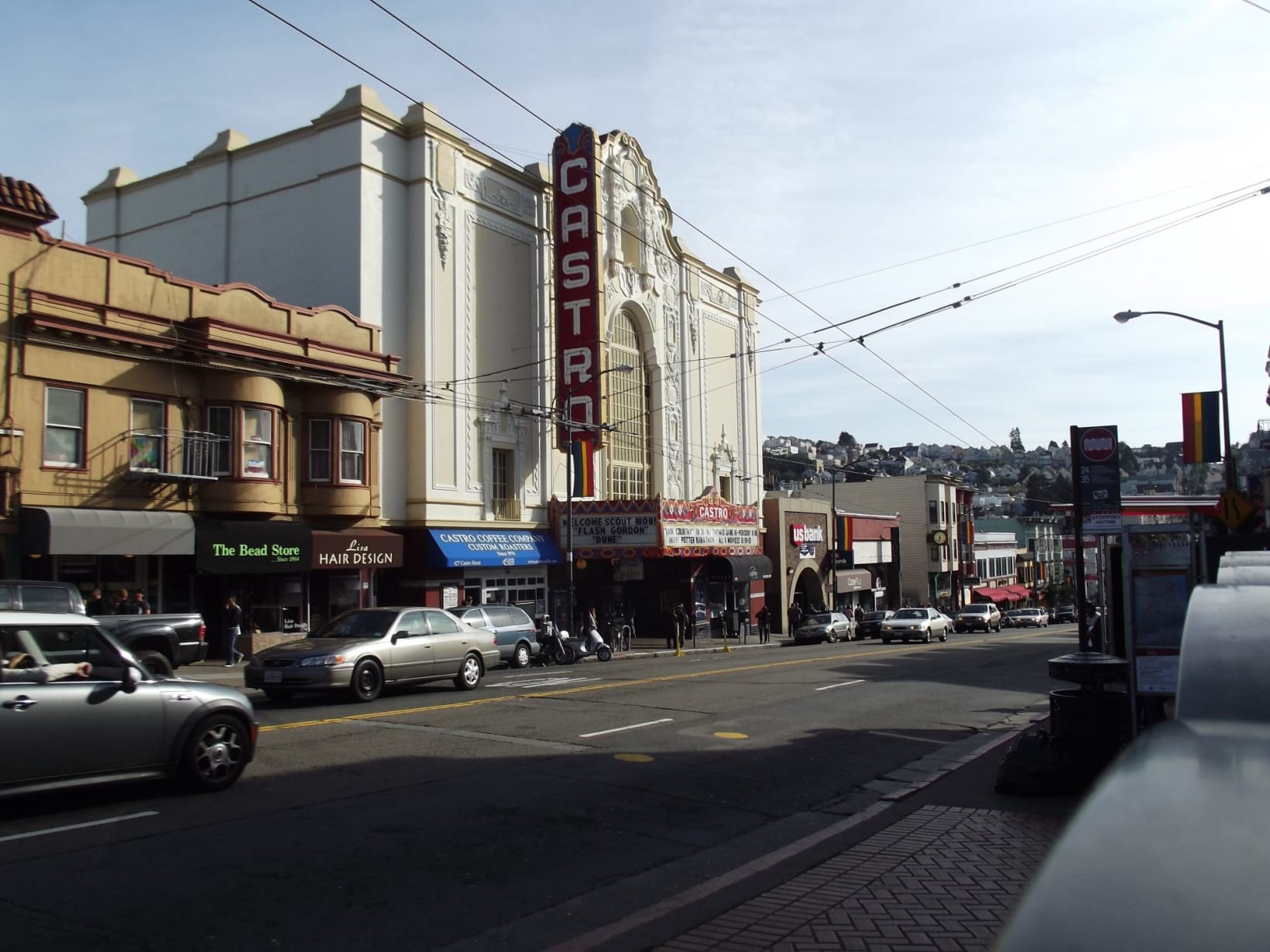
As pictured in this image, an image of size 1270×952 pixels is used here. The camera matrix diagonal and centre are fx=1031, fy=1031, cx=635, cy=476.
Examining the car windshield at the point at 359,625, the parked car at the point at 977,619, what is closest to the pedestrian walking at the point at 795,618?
the parked car at the point at 977,619

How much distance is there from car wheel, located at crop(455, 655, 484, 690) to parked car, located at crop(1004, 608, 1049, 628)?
47.8 metres

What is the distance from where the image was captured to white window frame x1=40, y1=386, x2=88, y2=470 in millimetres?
21281

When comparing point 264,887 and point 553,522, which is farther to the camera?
point 553,522

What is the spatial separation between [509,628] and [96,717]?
18.4 metres

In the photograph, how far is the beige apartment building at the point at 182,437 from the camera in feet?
68.7

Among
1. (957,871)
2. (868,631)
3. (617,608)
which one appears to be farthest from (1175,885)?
(868,631)

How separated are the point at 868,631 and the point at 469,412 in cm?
2283

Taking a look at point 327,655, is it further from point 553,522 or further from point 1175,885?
point 553,522

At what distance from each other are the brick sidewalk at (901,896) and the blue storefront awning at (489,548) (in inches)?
893

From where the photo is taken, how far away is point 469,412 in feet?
105

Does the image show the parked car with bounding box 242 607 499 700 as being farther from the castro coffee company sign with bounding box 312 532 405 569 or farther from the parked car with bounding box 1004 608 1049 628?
the parked car with bounding box 1004 608 1049 628

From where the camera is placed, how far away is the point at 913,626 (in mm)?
39125

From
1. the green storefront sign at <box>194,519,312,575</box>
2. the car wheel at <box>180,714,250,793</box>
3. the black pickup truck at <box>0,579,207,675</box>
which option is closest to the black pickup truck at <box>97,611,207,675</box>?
the black pickup truck at <box>0,579,207,675</box>

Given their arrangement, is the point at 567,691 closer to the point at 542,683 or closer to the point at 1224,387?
the point at 542,683
